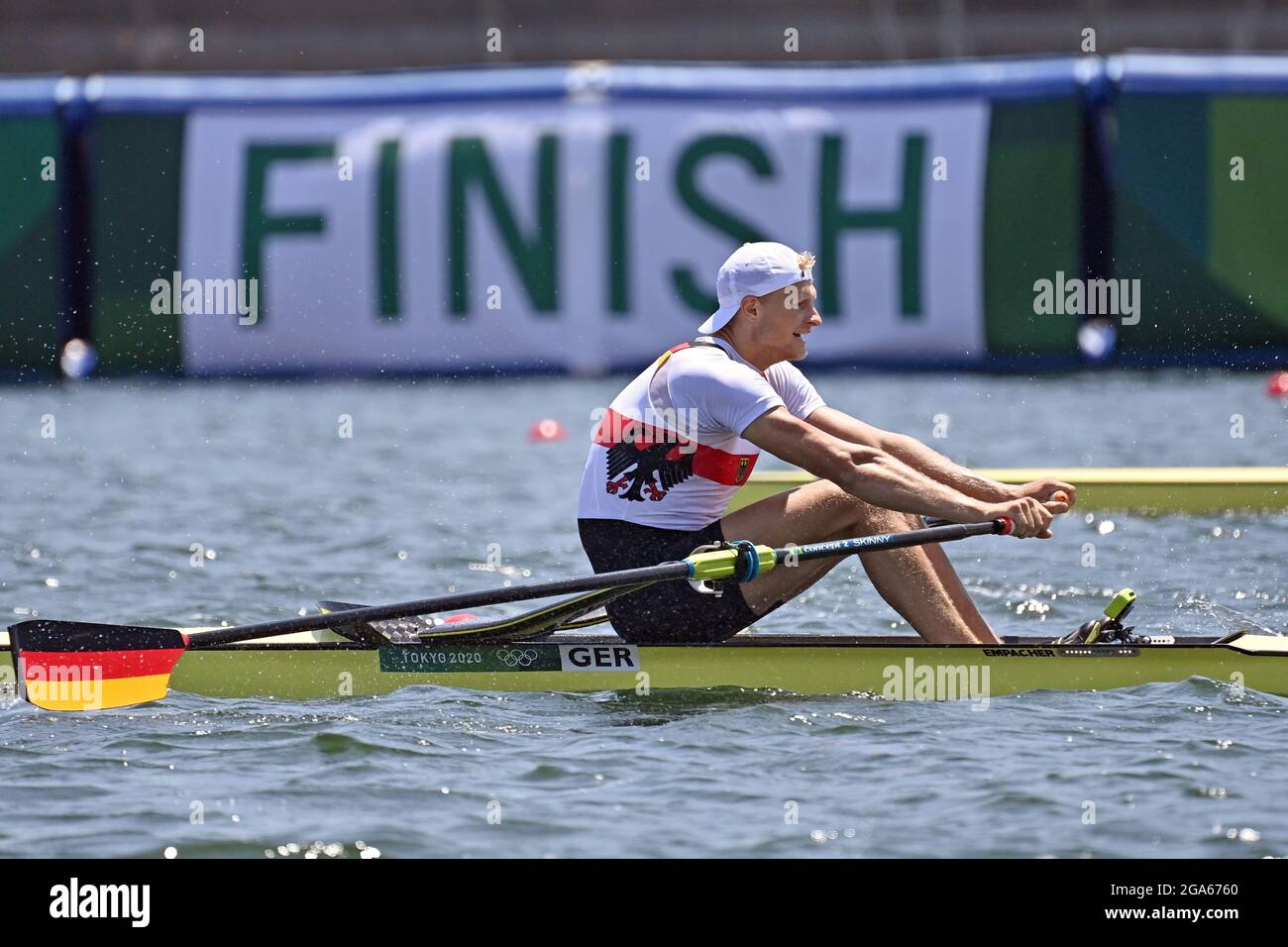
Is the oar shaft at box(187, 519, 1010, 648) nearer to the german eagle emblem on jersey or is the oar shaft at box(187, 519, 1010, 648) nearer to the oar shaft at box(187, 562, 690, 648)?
the oar shaft at box(187, 562, 690, 648)

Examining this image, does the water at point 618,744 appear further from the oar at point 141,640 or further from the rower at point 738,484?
the rower at point 738,484

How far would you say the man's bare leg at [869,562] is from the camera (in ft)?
18.8

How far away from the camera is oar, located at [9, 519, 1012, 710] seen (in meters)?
5.61

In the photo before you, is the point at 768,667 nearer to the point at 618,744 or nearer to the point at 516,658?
the point at 618,744

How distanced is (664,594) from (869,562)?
25.4 inches

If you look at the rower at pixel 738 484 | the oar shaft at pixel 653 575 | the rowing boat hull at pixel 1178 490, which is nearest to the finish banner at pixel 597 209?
the rowing boat hull at pixel 1178 490

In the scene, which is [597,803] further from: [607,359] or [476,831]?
[607,359]

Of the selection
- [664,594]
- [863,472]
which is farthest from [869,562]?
[664,594]

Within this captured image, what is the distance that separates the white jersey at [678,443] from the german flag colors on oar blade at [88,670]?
1.47m

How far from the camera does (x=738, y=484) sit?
19.4 feet

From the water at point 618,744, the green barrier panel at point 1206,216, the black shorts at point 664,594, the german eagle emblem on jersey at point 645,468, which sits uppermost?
the green barrier panel at point 1206,216

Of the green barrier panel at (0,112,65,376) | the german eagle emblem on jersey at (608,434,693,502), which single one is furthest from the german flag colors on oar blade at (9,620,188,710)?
the green barrier panel at (0,112,65,376)

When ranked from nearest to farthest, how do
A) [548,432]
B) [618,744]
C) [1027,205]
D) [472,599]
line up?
1. [618,744]
2. [472,599]
3. [548,432]
4. [1027,205]
